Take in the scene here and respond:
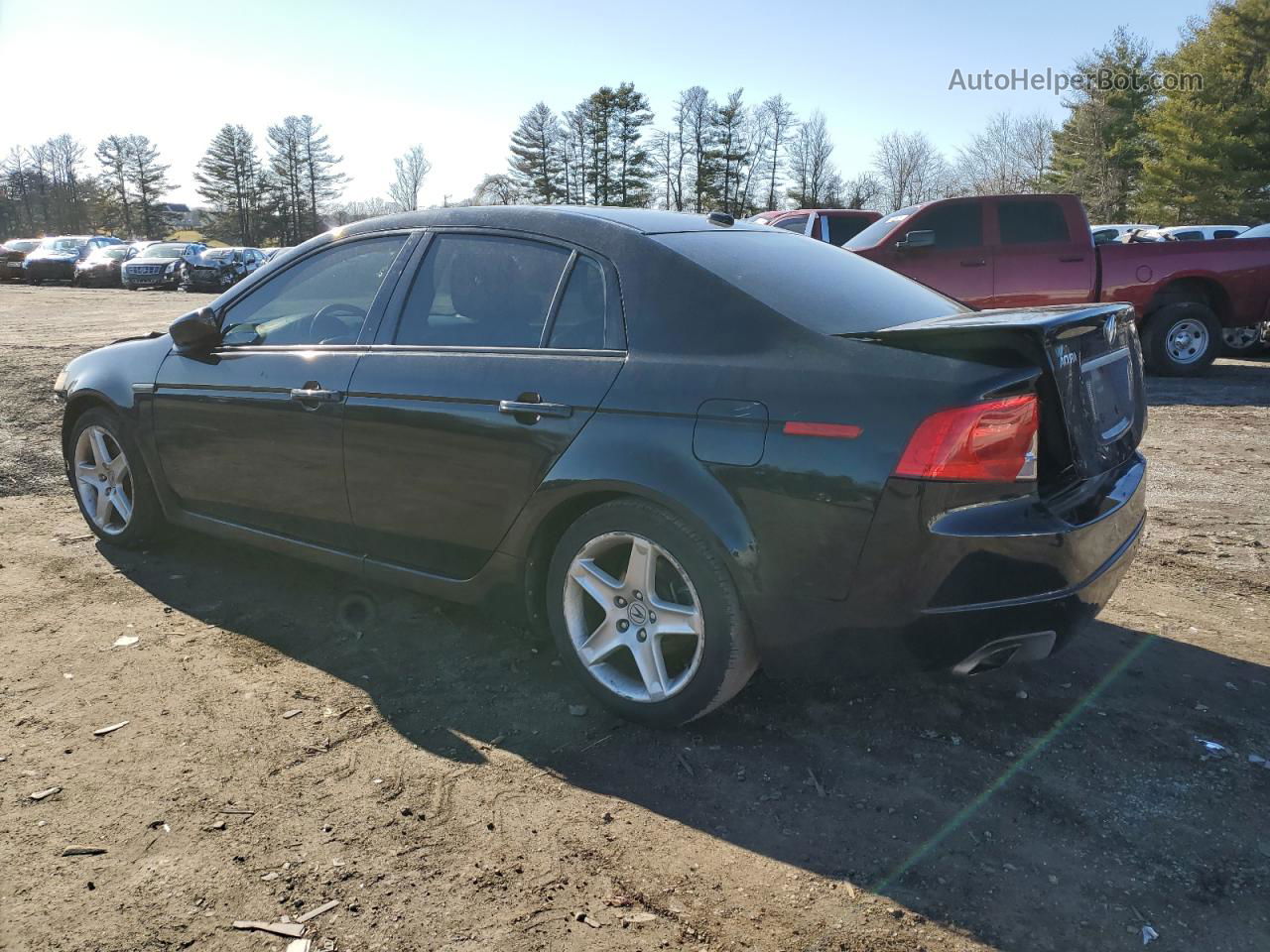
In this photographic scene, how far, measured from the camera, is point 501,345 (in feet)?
11.0

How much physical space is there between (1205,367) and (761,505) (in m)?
10.4

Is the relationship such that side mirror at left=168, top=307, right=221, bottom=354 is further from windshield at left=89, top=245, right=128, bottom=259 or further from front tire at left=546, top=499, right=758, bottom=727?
windshield at left=89, top=245, right=128, bottom=259

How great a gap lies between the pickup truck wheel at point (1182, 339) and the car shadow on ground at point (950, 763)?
823 centimetres

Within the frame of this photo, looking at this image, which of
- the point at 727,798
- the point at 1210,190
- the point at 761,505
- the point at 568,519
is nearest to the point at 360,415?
the point at 568,519

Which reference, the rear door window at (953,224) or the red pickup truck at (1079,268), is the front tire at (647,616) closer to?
the red pickup truck at (1079,268)

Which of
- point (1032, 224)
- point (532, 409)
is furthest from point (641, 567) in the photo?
point (1032, 224)

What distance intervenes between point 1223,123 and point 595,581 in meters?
49.0

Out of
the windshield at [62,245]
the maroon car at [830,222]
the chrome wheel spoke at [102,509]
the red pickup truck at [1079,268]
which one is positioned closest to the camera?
the chrome wheel spoke at [102,509]

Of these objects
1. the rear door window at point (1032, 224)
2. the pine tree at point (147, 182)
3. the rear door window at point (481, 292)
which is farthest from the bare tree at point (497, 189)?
the rear door window at point (481, 292)

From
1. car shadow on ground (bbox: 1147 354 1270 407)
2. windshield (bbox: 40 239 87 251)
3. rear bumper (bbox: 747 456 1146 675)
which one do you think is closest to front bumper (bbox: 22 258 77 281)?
windshield (bbox: 40 239 87 251)

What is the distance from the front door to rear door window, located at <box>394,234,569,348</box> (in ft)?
0.65

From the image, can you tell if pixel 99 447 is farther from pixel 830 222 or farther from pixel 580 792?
pixel 830 222

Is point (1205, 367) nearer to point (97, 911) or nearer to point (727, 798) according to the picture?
point (727, 798)

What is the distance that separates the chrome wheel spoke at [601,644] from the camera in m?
3.11
